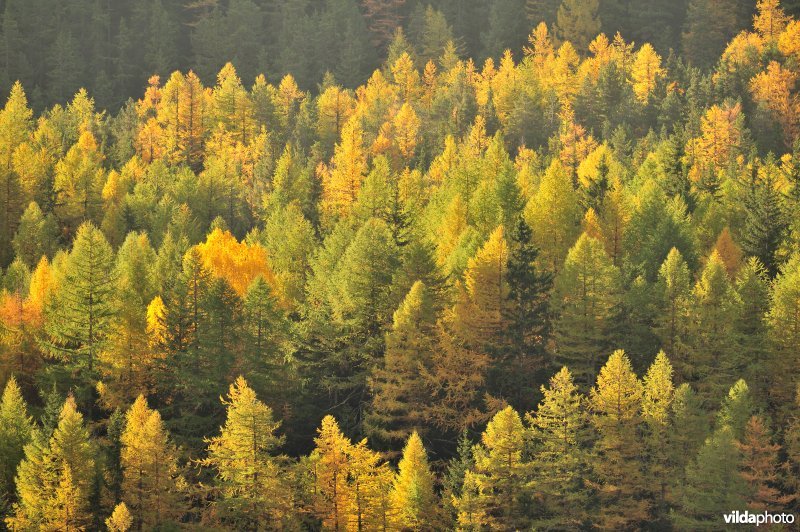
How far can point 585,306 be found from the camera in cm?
7169

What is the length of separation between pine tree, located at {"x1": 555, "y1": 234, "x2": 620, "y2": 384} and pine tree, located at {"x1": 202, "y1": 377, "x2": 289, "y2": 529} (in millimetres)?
18131

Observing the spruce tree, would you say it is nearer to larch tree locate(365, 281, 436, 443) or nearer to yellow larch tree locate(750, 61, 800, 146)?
larch tree locate(365, 281, 436, 443)

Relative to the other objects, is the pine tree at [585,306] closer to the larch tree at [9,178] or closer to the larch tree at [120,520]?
the larch tree at [120,520]

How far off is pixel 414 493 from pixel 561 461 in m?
8.07

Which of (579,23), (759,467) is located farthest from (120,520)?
(579,23)

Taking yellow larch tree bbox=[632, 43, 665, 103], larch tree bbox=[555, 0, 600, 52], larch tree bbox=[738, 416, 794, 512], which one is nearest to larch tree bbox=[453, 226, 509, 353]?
larch tree bbox=[738, 416, 794, 512]

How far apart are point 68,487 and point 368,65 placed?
13242 cm

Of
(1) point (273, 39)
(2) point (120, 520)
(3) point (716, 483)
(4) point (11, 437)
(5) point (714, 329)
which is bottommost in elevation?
(3) point (716, 483)

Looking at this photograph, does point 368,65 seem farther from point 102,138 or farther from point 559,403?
point 559,403

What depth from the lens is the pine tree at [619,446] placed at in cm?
6525

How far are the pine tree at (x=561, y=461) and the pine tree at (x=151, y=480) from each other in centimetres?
1938

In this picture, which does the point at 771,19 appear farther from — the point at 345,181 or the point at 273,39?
the point at 273,39

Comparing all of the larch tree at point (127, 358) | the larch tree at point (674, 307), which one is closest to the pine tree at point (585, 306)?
the larch tree at point (674, 307)

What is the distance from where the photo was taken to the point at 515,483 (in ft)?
210
